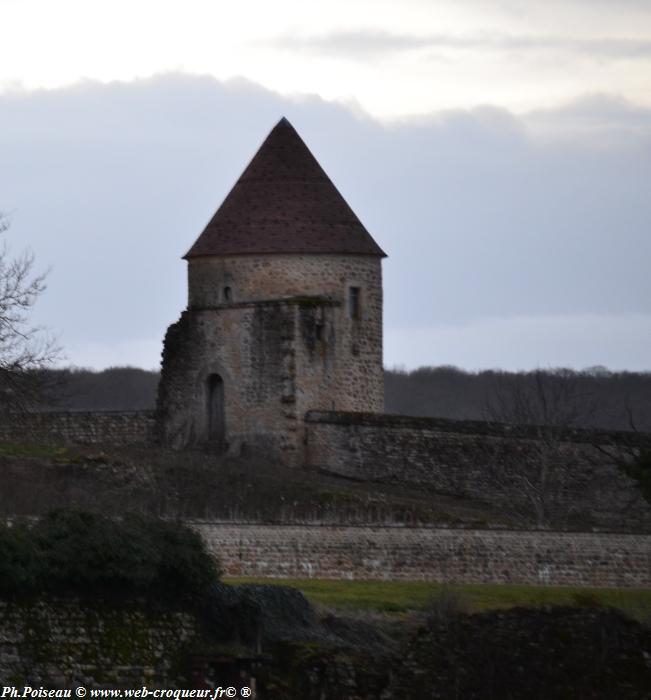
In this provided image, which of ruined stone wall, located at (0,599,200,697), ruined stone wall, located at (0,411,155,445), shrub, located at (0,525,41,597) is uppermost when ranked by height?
ruined stone wall, located at (0,411,155,445)

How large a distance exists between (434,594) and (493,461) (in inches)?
579

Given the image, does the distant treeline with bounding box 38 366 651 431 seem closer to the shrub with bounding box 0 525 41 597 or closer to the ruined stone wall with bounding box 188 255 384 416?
the ruined stone wall with bounding box 188 255 384 416

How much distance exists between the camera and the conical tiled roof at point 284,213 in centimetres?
5369

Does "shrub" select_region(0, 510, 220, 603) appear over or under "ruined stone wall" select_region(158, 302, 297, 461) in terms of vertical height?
under

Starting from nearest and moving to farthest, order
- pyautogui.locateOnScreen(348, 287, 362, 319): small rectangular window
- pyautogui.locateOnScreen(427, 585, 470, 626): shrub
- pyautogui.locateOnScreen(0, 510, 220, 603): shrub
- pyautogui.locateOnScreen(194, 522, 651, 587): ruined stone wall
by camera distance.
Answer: pyautogui.locateOnScreen(0, 510, 220, 603): shrub < pyautogui.locateOnScreen(427, 585, 470, 626): shrub < pyautogui.locateOnScreen(194, 522, 651, 587): ruined stone wall < pyautogui.locateOnScreen(348, 287, 362, 319): small rectangular window

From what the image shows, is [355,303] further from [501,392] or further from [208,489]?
[501,392]

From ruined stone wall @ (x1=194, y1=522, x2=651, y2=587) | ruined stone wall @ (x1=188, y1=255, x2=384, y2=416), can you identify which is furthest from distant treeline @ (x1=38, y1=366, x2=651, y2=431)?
ruined stone wall @ (x1=194, y1=522, x2=651, y2=587)

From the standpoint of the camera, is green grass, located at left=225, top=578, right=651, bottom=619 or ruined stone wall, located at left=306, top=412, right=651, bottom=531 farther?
ruined stone wall, located at left=306, top=412, right=651, bottom=531

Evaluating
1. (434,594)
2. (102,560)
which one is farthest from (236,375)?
(102,560)

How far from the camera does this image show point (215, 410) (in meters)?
54.0

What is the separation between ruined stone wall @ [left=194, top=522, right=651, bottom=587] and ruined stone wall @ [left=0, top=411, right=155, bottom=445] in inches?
505

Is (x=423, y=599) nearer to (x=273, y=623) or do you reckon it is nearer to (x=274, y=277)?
(x=273, y=623)

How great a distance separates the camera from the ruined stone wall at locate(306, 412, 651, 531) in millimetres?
49250

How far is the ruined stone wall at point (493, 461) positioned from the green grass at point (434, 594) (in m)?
8.49
